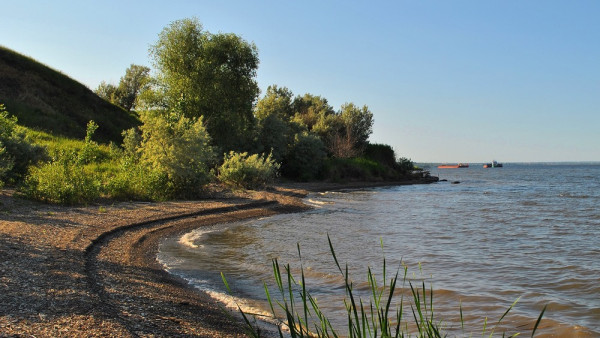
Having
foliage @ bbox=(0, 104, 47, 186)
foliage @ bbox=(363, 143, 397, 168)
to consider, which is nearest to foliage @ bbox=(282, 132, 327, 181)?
foliage @ bbox=(363, 143, 397, 168)

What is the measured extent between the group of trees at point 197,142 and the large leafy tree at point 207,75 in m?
0.07

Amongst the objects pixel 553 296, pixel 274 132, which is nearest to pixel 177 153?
pixel 553 296

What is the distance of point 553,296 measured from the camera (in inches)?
324

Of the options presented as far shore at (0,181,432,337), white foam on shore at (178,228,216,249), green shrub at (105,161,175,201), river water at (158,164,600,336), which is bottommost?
river water at (158,164,600,336)

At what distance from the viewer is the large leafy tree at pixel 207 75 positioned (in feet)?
112

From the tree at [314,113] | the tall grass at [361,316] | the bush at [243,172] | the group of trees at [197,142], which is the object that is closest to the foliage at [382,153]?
the group of trees at [197,142]

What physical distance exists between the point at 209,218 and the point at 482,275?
10217 mm

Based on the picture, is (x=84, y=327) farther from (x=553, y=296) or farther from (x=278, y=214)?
(x=278, y=214)

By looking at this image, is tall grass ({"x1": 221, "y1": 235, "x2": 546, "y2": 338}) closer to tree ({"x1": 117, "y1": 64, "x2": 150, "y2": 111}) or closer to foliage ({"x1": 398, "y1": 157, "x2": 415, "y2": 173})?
foliage ({"x1": 398, "y1": 157, "x2": 415, "y2": 173})

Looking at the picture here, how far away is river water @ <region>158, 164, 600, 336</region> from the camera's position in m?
7.43

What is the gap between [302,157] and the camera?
43.0 m

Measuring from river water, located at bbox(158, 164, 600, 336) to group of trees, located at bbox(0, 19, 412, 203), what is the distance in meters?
5.01

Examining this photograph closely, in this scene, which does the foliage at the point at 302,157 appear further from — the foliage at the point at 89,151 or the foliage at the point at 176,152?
the foliage at the point at 176,152

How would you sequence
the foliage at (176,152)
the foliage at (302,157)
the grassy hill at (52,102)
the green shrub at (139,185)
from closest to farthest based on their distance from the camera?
1. the green shrub at (139,185)
2. the foliage at (176,152)
3. the grassy hill at (52,102)
4. the foliage at (302,157)
